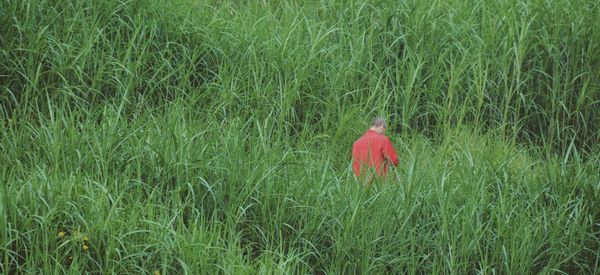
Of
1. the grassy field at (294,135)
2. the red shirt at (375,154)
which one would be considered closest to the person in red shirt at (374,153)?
the red shirt at (375,154)

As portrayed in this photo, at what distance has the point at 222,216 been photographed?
7.30 meters

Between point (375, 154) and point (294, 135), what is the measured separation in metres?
1.08

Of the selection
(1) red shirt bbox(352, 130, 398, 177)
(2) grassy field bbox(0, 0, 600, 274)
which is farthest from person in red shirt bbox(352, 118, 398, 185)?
(2) grassy field bbox(0, 0, 600, 274)

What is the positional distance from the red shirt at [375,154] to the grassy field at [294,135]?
0.14 metres

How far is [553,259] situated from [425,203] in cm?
90

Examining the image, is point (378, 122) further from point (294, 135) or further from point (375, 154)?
point (294, 135)

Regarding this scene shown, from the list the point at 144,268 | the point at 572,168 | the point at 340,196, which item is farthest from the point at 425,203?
the point at 144,268

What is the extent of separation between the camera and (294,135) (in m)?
9.05

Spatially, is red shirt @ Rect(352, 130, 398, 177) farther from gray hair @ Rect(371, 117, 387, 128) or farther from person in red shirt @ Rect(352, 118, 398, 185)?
gray hair @ Rect(371, 117, 387, 128)

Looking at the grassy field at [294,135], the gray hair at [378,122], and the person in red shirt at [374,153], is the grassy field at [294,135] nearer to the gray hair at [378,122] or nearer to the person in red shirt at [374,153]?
the person in red shirt at [374,153]

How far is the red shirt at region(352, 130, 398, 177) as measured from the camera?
8.12 meters

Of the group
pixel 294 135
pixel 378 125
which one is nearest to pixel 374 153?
pixel 378 125

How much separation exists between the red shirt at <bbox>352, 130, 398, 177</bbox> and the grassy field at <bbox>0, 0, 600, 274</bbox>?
14 cm

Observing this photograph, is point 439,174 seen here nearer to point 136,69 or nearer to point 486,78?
point 486,78
